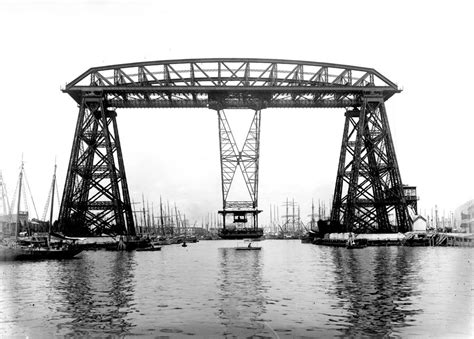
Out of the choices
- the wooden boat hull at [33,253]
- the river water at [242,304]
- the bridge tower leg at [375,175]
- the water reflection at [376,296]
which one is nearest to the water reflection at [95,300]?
the river water at [242,304]

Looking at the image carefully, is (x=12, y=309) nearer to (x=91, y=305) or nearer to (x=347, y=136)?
(x=91, y=305)

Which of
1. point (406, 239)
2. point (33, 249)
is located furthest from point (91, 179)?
point (406, 239)

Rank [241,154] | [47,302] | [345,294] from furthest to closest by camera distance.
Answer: [241,154]
[345,294]
[47,302]

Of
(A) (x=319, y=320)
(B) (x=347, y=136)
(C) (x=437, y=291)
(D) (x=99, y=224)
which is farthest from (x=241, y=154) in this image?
(A) (x=319, y=320)

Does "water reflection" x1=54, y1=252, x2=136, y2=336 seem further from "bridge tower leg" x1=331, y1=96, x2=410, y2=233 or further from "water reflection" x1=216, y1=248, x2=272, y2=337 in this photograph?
"bridge tower leg" x1=331, y1=96, x2=410, y2=233

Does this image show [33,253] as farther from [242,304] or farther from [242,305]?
[242,305]

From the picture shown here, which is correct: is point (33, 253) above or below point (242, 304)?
above
